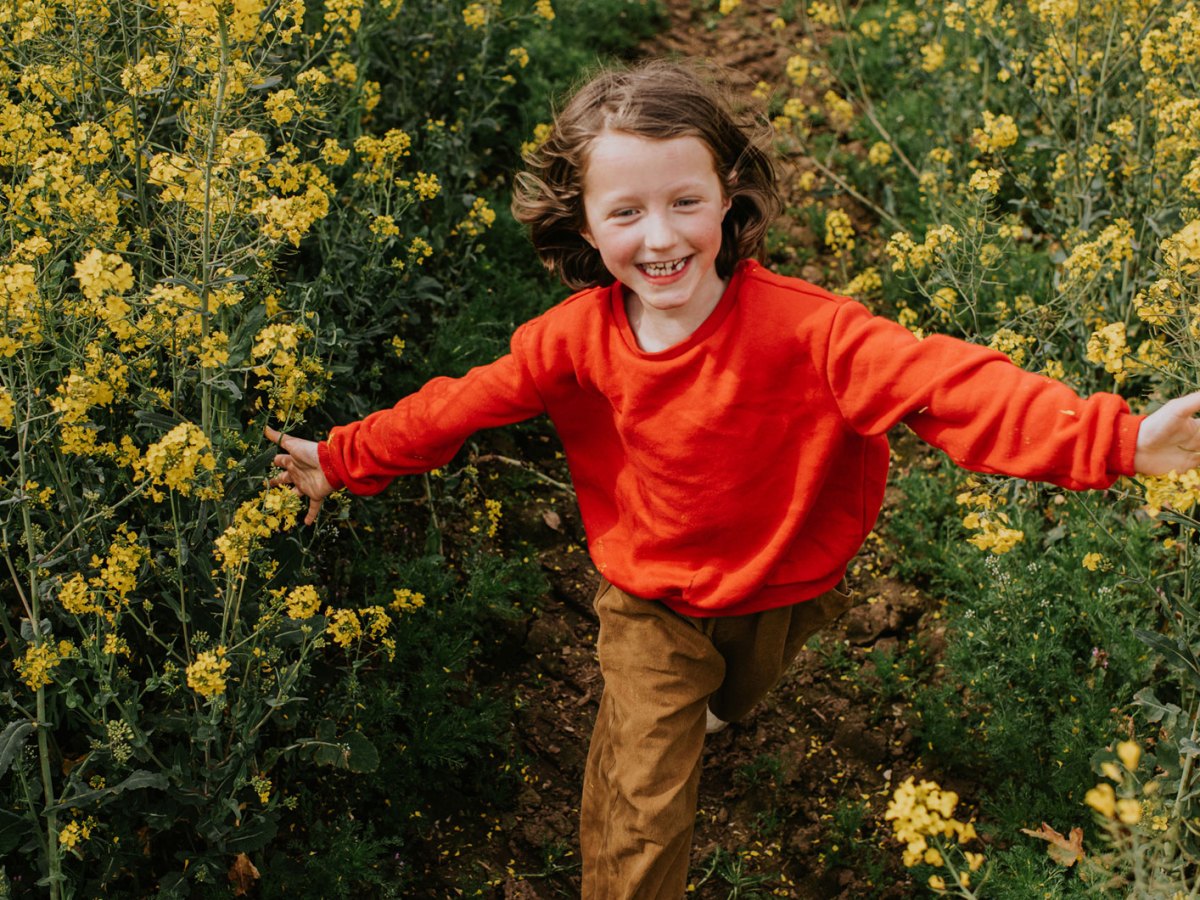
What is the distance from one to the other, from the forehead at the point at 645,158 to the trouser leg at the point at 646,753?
0.99 meters

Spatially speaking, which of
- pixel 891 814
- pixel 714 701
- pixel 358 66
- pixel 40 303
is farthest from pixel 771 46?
pixel 891 814

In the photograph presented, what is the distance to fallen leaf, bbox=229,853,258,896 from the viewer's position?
117 inches

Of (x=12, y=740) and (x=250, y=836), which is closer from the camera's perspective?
(x=12, y=740)

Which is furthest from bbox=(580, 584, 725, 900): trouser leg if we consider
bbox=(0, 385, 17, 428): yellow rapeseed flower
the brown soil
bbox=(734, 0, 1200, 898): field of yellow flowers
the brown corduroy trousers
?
bbox=(0, 385, 17, 428): yellow rapeseed flower

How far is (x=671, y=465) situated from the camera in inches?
111

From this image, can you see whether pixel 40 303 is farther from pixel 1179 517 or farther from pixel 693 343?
pixel 1179 517

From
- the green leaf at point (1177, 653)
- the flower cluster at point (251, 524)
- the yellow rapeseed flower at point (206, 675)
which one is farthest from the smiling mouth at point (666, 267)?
the green leaf at point (1177, 653)

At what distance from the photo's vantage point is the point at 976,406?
7.86 feet

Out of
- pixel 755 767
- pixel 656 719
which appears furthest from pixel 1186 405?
Answer: pixel 755 767

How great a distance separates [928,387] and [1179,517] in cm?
68

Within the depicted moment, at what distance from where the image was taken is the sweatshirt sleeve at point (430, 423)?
115 inches

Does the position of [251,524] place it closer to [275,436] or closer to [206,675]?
[206,675]

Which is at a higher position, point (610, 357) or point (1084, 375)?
point (610, 357)

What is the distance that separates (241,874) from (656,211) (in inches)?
72.0
